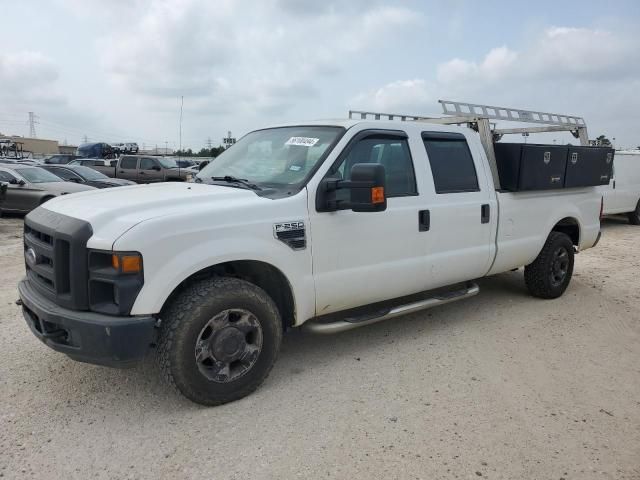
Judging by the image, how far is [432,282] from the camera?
4.45 metres

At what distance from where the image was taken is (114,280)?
2.84 metres

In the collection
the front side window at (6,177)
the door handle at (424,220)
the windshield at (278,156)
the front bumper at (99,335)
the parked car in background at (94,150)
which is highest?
the parked car in background at (94,150)

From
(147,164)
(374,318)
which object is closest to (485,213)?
(374,318)

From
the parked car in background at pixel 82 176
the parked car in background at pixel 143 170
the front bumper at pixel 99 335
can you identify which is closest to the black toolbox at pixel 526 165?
the front bumper at pixel 99 335

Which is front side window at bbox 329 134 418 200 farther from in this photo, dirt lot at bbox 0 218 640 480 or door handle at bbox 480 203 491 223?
dirt lot at bbox 0 218 640 480

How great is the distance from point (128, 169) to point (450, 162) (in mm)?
17240

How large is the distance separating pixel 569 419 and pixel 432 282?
155cm

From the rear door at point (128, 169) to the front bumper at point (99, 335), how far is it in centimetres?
1749

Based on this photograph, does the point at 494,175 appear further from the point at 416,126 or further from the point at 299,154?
the point at 299,154

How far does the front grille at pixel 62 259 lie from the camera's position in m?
2.90

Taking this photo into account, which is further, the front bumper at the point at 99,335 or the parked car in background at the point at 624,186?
the parked car in background at the point at 624,186

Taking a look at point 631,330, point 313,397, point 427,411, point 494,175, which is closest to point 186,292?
point 313,397

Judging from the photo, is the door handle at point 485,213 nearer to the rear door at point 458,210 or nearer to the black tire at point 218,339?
the rear door at point 458,210

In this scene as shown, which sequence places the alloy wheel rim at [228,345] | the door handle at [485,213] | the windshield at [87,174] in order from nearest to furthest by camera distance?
1. the alloy wheel rim at [228,345]
2. the door handle at [485,213]
3. the windshield at [87,174]
